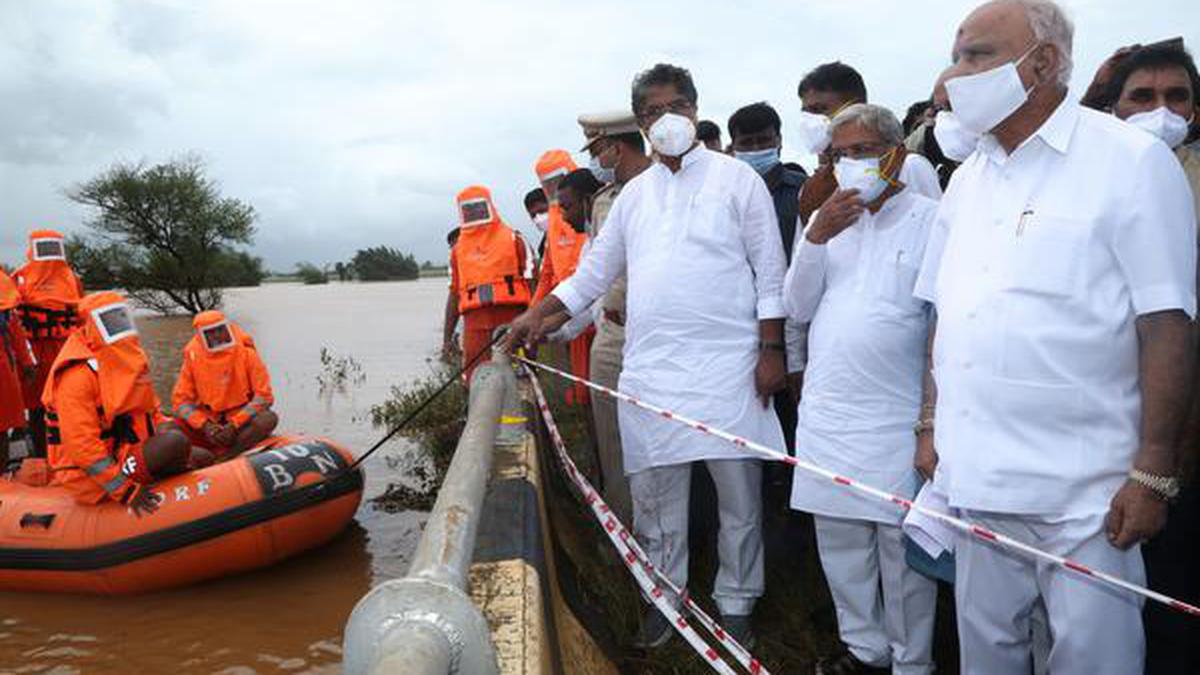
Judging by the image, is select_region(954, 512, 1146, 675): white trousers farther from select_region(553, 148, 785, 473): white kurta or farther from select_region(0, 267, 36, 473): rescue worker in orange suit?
select_region(0, 267, 36, 473): rescue worker in orange suit

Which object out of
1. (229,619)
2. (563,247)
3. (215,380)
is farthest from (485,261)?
(229,619)

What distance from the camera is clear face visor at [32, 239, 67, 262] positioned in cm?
897

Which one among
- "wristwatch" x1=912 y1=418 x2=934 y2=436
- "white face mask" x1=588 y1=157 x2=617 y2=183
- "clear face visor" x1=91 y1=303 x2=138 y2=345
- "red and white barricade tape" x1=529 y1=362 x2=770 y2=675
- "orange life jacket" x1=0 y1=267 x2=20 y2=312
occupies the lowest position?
"red and white barricade tape" x1=529 y1=362 x2=770 y2=675

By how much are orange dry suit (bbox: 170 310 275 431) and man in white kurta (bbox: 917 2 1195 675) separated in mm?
5900

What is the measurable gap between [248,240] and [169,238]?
2.99 metres

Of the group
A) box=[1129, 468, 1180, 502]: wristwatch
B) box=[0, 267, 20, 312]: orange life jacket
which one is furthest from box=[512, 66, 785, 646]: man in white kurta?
box=[0, 267, 20, 312]: orange life jacket

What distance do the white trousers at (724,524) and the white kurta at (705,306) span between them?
104 mm

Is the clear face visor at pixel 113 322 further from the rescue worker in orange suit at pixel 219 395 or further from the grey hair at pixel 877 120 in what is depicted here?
the grey hair at pixel 877 120

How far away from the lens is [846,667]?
294 centimetres

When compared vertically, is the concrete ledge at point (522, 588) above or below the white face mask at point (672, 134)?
below

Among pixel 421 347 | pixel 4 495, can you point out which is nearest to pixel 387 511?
pixel 4 495

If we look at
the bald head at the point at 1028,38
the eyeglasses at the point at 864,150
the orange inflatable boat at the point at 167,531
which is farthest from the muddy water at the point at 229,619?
the bald head at the point at 1028,38

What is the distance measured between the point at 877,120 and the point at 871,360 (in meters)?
0.77

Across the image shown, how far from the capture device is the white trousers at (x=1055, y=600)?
185 cm
